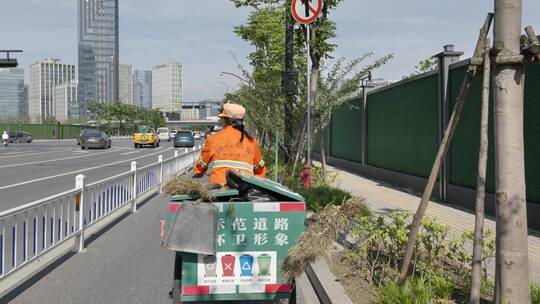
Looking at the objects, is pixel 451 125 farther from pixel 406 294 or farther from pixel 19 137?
pixel 19 137

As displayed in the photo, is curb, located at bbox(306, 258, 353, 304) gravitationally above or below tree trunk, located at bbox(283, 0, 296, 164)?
below

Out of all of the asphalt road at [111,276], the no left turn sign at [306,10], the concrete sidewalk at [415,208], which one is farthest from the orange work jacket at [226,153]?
the no left turn sign at [306,10]

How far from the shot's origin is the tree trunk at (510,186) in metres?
3.90

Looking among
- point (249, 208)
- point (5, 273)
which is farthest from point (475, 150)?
point (5, 273)

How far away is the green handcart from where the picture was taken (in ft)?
13.6

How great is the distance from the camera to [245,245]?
419 centimetres

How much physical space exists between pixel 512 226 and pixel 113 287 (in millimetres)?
4043

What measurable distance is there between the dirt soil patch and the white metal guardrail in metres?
3.31

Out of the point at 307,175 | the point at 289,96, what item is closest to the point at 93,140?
the point at 289,96

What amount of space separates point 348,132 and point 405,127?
795cm

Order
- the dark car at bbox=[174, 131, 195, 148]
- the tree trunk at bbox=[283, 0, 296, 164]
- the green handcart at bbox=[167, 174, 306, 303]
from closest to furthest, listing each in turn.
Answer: the green handcart at bbox=[167, 174, 306, 303] → the tree trunk at bbox=[283, 0, 296, 164] → the dark car at bbox=[174, 131, 195, 148]

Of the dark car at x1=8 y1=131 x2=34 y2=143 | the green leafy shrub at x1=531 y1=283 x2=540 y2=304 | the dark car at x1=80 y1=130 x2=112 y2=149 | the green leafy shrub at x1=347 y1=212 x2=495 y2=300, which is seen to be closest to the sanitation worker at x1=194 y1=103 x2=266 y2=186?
the green leafy shrub at x1=347 y1=212 x2=495 y2=300

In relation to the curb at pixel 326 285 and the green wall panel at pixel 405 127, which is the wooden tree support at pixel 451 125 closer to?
the curb at pixel 326 285

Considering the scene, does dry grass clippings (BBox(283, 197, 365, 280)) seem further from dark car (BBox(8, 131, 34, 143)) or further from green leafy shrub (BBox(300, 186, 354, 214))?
dark car (BBox(8, 131, 34, 143))
